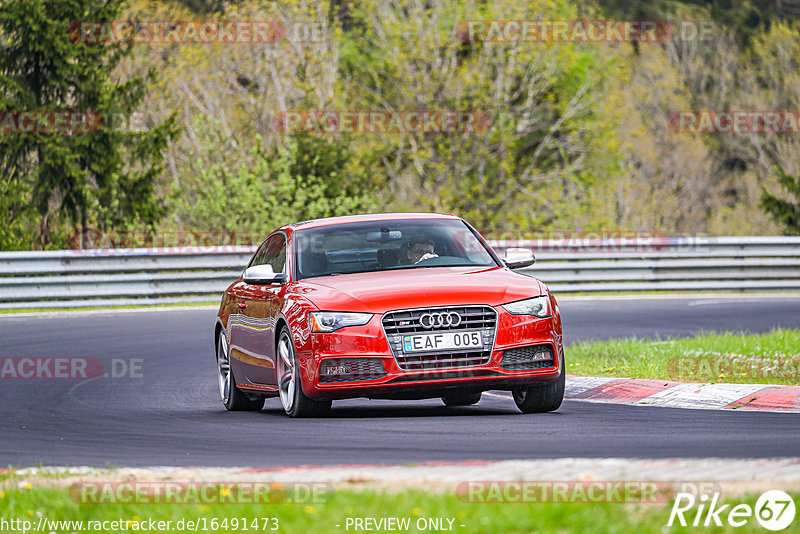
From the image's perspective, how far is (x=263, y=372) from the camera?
10.8 m

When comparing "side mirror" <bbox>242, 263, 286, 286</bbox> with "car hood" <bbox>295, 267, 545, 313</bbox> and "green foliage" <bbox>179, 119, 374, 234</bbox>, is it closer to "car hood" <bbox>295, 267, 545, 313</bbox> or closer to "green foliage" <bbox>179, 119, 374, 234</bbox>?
"car hood" <bbox>295, 267, 545, 313</bbox>

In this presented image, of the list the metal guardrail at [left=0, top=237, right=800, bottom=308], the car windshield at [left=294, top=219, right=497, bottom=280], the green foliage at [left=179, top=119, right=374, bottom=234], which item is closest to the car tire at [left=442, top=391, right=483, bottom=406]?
the car windshield at [left=294, top=219, right=497, bottom=280]

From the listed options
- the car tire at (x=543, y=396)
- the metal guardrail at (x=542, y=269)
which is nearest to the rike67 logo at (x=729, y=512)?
the car tire at (x=543, y=396)

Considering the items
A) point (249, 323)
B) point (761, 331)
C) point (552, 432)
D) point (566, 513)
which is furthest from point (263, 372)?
point (761, 331)

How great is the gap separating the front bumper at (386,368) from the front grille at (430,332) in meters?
0.03

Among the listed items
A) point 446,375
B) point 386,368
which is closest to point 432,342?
point 446,375

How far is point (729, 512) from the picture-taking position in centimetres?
538

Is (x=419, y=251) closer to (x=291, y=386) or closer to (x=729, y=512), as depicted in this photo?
(x=291, y=386)

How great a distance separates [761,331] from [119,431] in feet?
35.6

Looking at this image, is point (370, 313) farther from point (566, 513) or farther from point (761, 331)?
point (761, 331)

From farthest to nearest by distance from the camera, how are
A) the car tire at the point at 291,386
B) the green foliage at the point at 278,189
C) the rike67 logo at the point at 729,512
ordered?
the green foliage at the point at 278,189 < the car tire at the point at 291,386 < the rike67 logo at the point at 729,512

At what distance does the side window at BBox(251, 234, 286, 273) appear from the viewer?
11145 millimetres

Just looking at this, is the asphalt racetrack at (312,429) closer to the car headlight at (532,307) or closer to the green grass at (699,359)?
the car headlight at (532,307)

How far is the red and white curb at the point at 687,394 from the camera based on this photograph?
10383 millimetres
